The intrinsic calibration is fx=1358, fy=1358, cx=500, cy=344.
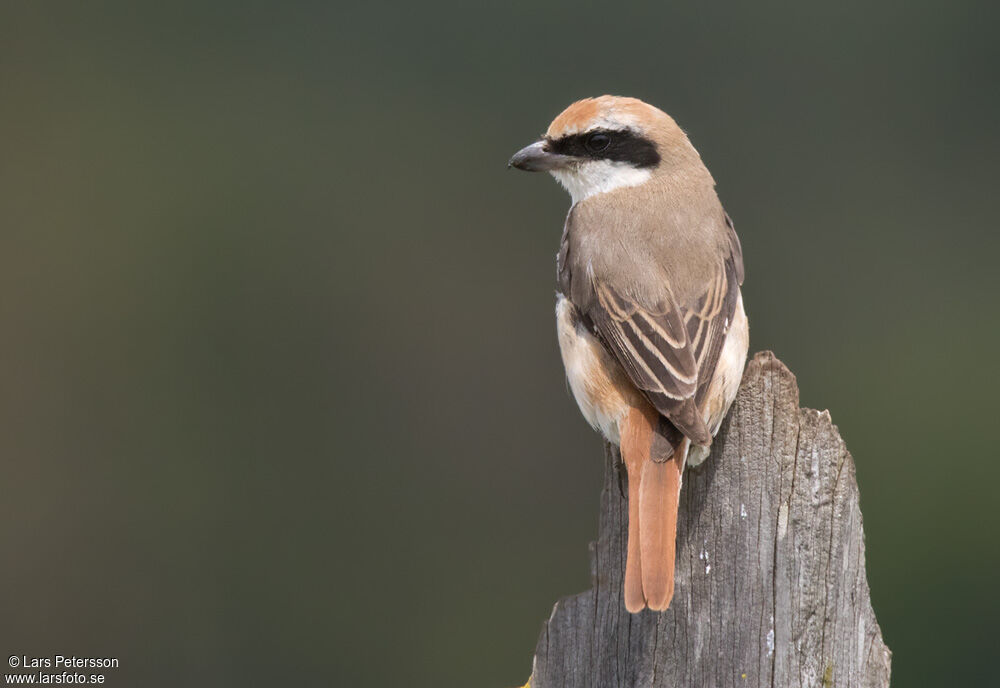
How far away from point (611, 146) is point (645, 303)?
752 mm

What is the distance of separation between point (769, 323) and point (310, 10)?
13.3 feet

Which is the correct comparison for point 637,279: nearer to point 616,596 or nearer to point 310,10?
point 616,596

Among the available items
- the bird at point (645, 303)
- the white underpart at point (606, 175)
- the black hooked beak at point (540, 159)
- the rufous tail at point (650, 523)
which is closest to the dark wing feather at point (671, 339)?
the bird at point (645, 303)

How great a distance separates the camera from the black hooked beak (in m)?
4.45

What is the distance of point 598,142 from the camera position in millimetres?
4379

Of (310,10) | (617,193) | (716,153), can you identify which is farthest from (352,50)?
(617,193)

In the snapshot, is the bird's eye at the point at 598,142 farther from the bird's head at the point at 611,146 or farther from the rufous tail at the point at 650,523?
the rufous tail at the point at 650,523

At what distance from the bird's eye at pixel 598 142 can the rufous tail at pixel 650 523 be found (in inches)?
48.2

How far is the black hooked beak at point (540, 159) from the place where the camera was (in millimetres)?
4453

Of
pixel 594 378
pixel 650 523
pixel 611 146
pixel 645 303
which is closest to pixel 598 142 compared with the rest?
pixel 611 146

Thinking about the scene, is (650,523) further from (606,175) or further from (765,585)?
(606,175)

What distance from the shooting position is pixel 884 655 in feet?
10.4

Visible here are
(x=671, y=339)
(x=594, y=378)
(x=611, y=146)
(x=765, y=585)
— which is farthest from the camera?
(x=611, y=146)

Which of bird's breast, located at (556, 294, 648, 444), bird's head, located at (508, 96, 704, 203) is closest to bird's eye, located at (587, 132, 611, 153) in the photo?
bird's head, located at (508, 96, 704, 203)
